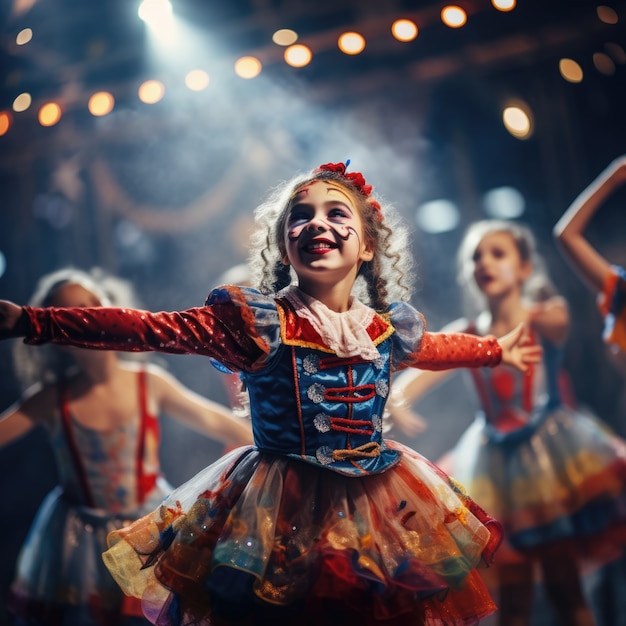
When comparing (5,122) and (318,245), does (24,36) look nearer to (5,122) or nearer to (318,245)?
(5,122)

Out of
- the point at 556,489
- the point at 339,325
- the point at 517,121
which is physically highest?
the point at 517,121

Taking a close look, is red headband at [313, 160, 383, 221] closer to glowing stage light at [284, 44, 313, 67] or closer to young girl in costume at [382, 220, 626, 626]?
young girl in costume at [382, 220, 626, 626]

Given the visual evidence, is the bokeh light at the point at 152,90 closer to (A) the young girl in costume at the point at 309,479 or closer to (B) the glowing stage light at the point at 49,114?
(B) the glowing stage light at the point at 49,114

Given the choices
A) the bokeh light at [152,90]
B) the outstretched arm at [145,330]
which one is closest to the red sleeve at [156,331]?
the outstretched arm at [145,330]

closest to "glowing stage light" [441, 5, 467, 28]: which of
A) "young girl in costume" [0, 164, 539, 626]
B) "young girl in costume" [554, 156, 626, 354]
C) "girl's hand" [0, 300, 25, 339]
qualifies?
"young girl in costume" [554, 156, 626, 354]

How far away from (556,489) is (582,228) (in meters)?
0.97

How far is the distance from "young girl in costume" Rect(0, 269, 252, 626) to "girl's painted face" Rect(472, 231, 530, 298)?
1126 mm

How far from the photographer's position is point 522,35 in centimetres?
324

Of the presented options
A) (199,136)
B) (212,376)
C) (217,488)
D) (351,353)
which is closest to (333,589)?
(217,488)

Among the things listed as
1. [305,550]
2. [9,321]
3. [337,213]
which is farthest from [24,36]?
[305,550]

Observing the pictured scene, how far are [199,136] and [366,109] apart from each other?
2.43 ft

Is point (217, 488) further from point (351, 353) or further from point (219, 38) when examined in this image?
point (219, 38)

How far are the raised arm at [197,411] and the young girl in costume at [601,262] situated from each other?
53.9 inches

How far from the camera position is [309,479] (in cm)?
148
